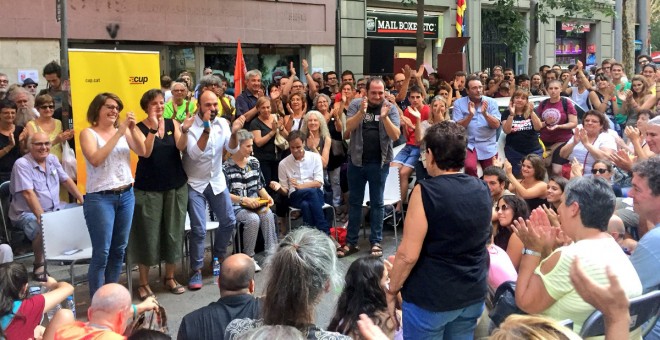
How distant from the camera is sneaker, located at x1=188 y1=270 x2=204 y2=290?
6777 millimetres

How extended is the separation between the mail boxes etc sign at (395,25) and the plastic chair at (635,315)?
16410mm

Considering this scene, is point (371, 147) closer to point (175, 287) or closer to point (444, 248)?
point (175, 287)

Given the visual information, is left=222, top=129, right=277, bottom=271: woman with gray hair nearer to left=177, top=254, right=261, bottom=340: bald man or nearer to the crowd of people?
the crowd of people

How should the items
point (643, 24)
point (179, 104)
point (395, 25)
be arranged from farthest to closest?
1. point (643, 24)
2. point (395, 25)
3. point (179, 104)

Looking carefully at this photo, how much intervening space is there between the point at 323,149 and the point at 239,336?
19.9 feet

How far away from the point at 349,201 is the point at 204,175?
1.89m

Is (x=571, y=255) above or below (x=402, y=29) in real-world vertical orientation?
below

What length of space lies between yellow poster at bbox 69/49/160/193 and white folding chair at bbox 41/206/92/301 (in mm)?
865

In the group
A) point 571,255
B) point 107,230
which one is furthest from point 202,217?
point 571,255

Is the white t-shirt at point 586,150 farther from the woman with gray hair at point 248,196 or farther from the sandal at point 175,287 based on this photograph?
the sandal at point 175,287

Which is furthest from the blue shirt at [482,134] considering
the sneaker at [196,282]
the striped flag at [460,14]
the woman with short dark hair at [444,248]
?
the striped flag at [460,14]

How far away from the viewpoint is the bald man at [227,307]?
3.44 metres

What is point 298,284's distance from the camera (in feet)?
9.68

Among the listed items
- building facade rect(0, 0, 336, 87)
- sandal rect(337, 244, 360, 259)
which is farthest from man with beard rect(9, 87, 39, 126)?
sandal rect(337, 244, 360, 259)
